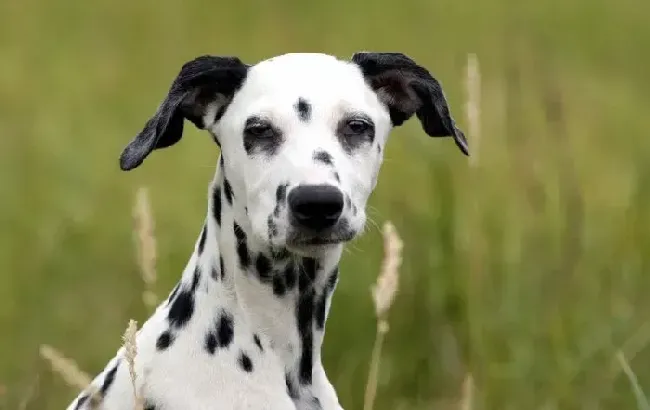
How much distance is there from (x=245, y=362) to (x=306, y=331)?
29 cm

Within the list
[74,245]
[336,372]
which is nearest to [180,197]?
[74,245]

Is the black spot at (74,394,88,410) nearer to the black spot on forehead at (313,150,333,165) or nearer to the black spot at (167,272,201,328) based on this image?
the black spot at (167,272,201,328)

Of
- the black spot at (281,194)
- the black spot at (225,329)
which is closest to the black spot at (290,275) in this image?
the black spot at (225,329)

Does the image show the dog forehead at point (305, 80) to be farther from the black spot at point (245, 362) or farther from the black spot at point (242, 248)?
the black spot at point (245, 362)

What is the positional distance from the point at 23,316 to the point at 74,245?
136 centimetres

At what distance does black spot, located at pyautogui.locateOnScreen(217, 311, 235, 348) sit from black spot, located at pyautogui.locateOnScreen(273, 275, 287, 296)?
0.19 metres

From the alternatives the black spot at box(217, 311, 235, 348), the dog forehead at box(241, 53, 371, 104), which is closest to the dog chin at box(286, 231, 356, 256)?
the black spot at box(217, 311, 235, 348)

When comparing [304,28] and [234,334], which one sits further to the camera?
[304,28]

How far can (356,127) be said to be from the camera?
181 inches

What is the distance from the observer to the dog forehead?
14.9 feet

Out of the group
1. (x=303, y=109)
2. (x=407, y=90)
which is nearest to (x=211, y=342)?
(x=303, y=109)

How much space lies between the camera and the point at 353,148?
455 cm

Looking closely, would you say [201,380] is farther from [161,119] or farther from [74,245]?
[74,245]

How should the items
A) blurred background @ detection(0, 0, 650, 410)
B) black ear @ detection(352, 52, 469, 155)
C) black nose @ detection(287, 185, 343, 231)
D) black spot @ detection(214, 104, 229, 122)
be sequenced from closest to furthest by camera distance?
black nose @ detection(287, 185, 343, 231), black spot @ detection(214, 104, 229, 122), black ear @ detection(352, 52, 469, 155), blurred background @ detection(0, 0, 650, 410)
